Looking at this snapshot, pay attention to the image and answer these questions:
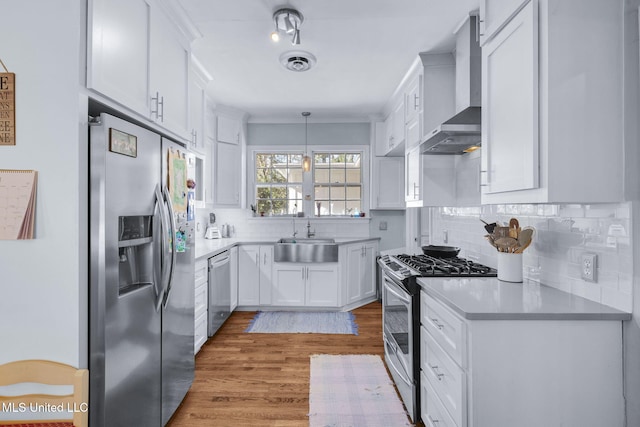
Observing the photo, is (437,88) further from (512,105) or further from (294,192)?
(294,192)

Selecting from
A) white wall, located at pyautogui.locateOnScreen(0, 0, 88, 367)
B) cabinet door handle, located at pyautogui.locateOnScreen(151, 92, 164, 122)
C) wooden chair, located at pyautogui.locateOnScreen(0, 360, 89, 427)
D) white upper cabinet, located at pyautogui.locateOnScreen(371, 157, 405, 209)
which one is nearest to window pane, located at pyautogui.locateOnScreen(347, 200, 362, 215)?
white upper cabinet, located at pyautogui.locateOnScreen(371, 157, 405, 209)

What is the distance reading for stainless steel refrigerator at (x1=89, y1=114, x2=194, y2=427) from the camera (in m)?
1.40

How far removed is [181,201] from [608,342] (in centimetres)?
221

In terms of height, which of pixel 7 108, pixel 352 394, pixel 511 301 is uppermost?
pixel 7 108

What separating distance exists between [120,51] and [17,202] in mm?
764

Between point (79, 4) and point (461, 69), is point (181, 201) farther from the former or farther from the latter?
point (461, 69)

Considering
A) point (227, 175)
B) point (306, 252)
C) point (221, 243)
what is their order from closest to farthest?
point (221, 243), point (306, 252), point (227, 175)

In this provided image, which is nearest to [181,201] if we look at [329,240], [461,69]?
[461,69]

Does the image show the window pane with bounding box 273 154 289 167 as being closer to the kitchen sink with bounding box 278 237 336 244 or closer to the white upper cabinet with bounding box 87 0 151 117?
the kitchen sink with bounding box 278 237 336 244

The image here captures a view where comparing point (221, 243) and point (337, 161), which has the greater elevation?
point (337, 161)

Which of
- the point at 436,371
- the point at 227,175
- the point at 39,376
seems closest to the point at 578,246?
the point at 436,371

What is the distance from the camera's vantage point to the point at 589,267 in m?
1.51

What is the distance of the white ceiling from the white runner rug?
258cm

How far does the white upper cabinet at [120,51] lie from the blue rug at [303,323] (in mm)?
2633
